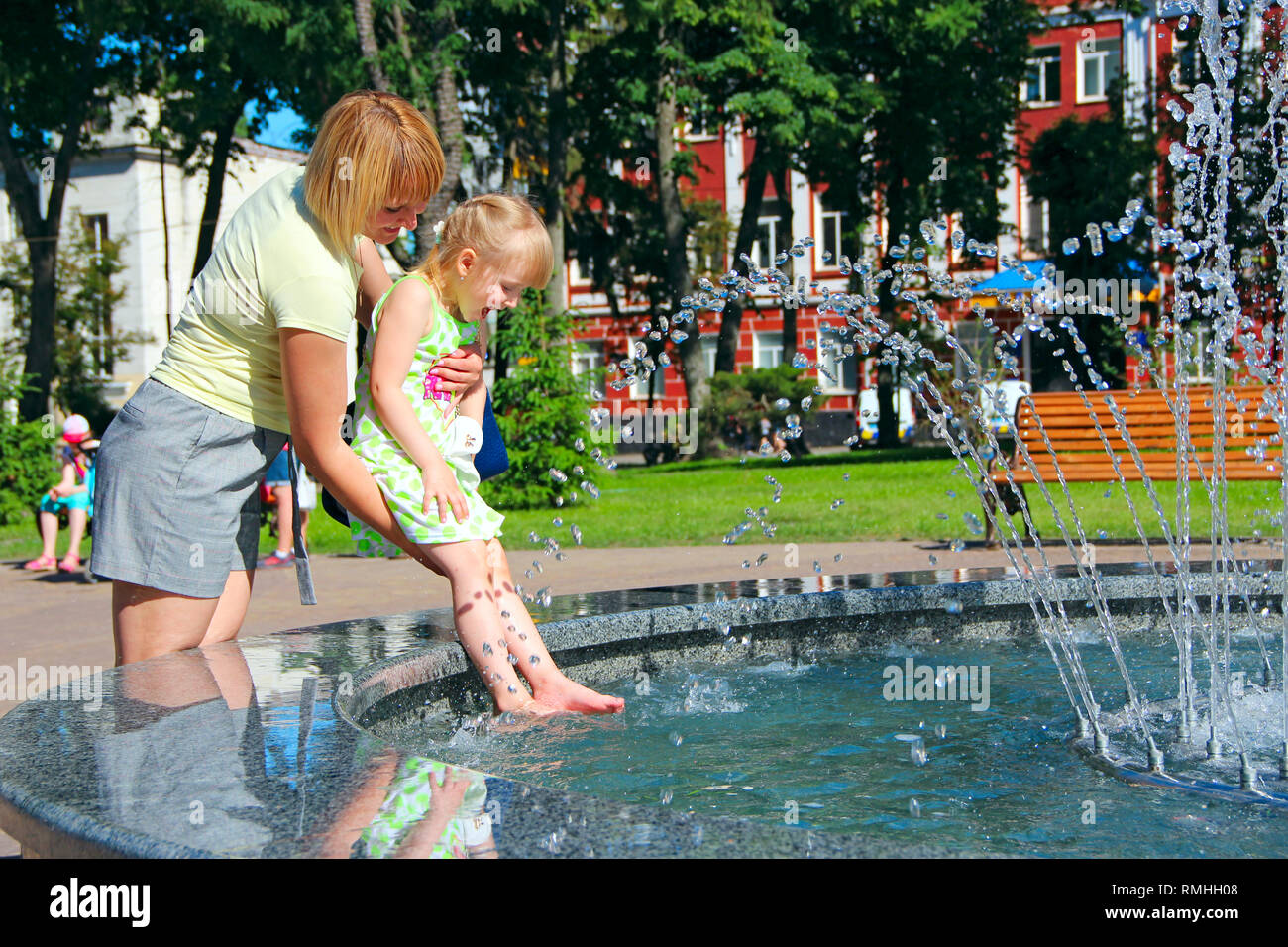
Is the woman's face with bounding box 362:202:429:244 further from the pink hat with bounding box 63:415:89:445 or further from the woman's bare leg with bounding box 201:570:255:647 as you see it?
the pink hat with bounding box 63:415:89:445

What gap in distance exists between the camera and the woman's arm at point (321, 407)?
9.00 ft

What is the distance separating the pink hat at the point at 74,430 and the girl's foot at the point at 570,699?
29.1ft

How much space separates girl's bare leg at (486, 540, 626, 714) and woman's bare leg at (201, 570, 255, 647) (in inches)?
22.9

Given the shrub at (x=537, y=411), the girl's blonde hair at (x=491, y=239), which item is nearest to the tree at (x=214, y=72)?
the shrub at (x=537, y=411)

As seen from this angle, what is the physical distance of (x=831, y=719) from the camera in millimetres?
3684

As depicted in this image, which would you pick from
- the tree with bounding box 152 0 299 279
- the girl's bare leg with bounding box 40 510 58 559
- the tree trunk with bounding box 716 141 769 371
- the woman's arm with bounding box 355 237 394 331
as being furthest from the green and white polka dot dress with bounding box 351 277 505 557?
the tree trunk with bounding box 716 141 769 371

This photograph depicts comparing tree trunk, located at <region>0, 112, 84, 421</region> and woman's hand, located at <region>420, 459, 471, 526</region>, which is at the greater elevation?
tree trunk, located at <region>0, 112, 84, 421</region>

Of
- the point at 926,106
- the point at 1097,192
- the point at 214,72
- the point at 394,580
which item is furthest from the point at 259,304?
the point at 926,106

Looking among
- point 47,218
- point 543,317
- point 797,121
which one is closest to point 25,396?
point 47,218

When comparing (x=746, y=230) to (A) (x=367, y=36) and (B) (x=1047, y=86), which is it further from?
(B) (x=1047, y=86)

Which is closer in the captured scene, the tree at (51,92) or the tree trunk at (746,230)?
the tree at (51,92)

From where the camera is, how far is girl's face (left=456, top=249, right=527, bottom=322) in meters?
3.32

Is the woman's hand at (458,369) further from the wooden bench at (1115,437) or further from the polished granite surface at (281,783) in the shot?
the wooden bench at (1115,437)

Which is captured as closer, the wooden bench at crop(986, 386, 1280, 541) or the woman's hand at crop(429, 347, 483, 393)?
the woman's hand at crop(429, 347, 483, 393)
